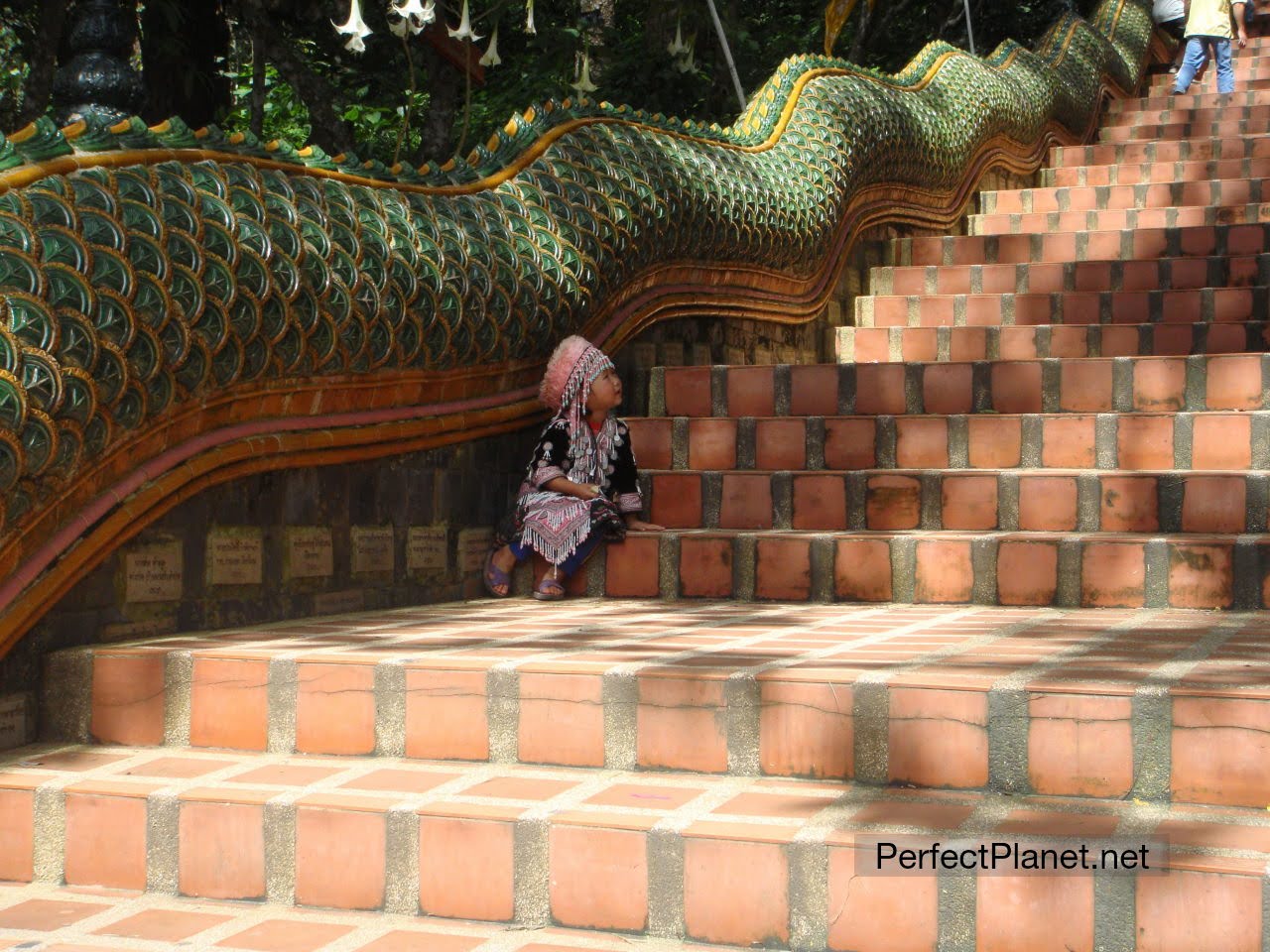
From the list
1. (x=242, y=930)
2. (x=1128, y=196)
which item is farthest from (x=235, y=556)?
(x=1128, y=196)

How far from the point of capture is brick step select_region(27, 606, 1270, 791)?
9.08 ft

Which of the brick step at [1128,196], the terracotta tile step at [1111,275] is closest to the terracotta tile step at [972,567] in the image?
the terracotta tile step at [1111,275]

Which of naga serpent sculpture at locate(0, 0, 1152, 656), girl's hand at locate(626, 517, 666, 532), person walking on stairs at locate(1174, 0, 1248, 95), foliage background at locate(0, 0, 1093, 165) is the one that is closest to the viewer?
naga serpent sculpture at locate(0, 0, 1152, 656)

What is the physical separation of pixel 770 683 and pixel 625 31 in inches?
349

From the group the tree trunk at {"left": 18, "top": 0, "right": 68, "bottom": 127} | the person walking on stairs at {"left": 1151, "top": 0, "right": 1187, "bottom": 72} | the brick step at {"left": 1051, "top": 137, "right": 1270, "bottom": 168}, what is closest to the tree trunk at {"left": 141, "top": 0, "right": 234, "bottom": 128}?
the tree trunk at {"left": 18, "top": 0, "right": 68, "bottom": 127}

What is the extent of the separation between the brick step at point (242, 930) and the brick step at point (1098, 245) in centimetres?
549

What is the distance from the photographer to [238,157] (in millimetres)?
4125

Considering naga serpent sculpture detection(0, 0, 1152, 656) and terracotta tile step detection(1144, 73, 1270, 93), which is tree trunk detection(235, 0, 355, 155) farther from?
terracotta tile step detection(1144, 73, 1270, 93)

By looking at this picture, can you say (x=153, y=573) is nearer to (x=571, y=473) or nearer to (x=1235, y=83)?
(x=571, y=473)

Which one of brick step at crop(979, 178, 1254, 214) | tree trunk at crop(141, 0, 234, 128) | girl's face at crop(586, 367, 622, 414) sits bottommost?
girl's face at crop(586, 367, 622, 414)

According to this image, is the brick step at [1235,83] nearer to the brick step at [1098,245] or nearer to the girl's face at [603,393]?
the brick step at [1098,245]

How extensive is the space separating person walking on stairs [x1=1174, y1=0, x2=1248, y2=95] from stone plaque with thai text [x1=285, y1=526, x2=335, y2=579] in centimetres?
1042

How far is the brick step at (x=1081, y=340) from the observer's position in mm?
6273

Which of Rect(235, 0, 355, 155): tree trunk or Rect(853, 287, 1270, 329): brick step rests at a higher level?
Rect(235, 0, 355, 155): tree trunk
